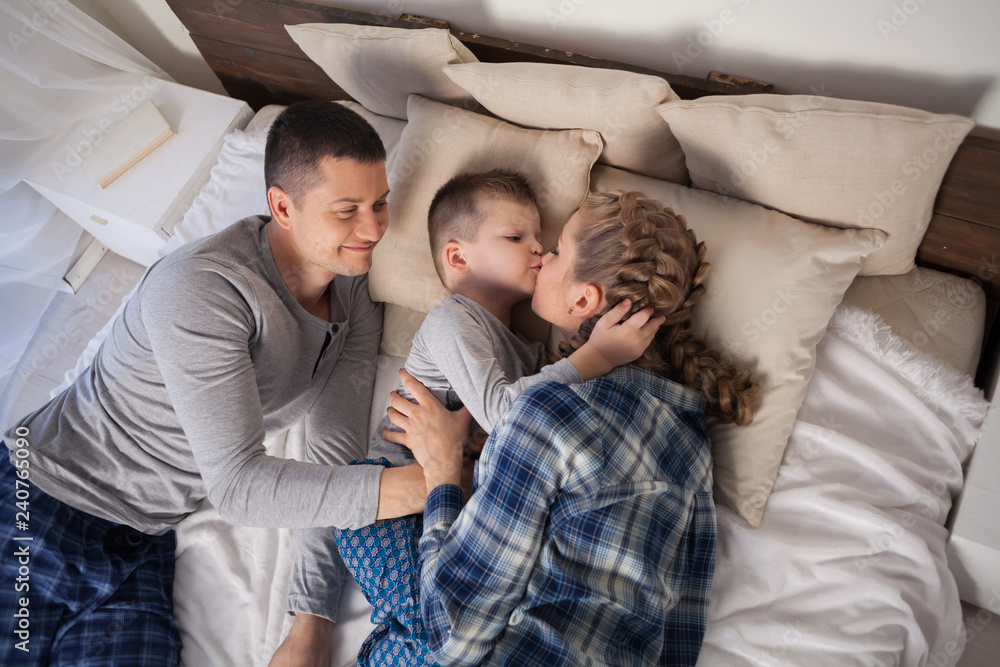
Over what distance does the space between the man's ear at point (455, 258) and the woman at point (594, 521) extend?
20.3 inches

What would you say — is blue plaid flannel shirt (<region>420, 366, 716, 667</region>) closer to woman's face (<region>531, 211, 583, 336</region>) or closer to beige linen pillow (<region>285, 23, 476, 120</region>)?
woman's face (<region>531, 211, 583, 336</region>)

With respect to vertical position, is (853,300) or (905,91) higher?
(905,91)

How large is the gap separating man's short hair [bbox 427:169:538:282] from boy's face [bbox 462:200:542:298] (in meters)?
0.02

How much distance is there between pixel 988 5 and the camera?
1.44m

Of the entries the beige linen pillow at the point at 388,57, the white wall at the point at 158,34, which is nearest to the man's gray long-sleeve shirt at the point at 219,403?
the beige linen pillow at the point at 388,57

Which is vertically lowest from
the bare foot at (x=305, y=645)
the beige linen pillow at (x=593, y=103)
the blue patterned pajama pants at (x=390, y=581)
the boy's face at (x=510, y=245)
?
the bare foot at (x=305, y=645)

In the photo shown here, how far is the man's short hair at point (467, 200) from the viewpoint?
179cm

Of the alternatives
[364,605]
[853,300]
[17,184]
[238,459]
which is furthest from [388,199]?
[17,184]

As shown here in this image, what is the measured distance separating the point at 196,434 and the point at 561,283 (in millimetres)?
1058

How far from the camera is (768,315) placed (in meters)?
1.60

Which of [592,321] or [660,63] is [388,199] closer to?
[592,321]

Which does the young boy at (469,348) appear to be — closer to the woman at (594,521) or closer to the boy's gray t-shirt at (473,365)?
the boy's gray t-shirt at (473,365)

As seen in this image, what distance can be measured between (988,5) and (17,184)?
333 cm

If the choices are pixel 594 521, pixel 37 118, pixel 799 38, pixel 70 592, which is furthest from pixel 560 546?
pixel 37 118
